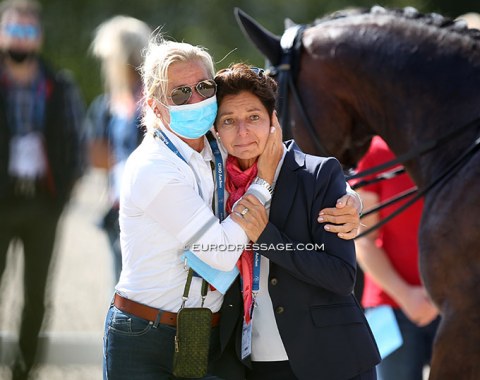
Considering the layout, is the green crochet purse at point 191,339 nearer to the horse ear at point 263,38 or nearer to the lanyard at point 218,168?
the lanyard at point 218,168

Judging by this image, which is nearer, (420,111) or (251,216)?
(251,216)

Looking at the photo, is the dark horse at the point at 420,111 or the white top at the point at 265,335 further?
the dark horse at the point at 420,111

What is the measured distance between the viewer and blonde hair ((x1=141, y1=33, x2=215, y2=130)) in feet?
10.1

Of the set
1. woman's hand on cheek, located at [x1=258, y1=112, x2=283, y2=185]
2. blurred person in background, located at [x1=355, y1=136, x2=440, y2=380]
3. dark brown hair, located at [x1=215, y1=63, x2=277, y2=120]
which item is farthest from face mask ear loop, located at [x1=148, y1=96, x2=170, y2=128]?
blurred person in background, located at [x1=355, y1=136, x2=440, y2=380]

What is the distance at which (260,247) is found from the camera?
302cm

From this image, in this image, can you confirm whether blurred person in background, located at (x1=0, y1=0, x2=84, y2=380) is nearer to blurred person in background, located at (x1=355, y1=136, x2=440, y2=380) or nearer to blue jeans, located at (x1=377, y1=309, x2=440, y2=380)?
blurred person in background, located at (x1=355, y1=136, x2=440, y2=380)

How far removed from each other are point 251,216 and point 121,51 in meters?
3.38

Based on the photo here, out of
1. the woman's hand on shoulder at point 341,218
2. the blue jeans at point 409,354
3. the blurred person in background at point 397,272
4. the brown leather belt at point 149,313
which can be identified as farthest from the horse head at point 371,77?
the brown leather belt at point 149,313

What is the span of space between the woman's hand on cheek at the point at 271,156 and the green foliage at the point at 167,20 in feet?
69.8

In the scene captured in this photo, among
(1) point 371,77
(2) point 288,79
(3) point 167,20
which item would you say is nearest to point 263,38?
(2) point 288,79

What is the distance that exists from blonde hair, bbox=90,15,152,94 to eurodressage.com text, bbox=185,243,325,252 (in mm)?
3191

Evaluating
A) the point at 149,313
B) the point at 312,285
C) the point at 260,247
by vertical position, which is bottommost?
the point at 149,313

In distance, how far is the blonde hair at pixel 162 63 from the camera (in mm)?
3078

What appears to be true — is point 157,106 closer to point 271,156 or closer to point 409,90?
point 271,156
